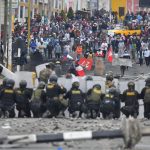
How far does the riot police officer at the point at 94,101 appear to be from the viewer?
21672 millimetres

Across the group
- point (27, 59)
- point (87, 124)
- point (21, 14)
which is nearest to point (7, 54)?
point (27, 59)

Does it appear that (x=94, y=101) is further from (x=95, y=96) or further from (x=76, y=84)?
(x=76, y=84)

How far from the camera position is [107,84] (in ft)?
74.7

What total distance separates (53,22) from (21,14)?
17.6 meters

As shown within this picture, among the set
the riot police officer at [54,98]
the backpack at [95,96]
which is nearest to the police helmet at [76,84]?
the riot police officer at [54,98]

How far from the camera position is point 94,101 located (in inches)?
854

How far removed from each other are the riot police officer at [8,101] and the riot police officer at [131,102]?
307cm

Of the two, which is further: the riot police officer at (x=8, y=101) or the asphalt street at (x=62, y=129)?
the riot police officer at (x=8, y=101)

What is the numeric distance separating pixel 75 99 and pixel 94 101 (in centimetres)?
55

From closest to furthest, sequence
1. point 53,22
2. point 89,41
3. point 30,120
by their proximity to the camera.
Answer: point 30,120, point 89,41, point 53,22

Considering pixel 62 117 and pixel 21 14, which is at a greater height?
pixel 21 14

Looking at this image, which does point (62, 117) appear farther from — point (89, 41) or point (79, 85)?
point (89, 41)

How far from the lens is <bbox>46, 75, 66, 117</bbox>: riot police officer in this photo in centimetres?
2159

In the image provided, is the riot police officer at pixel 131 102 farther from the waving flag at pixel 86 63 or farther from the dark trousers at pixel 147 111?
the waving flag at pixel 86 63
